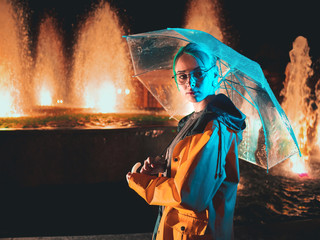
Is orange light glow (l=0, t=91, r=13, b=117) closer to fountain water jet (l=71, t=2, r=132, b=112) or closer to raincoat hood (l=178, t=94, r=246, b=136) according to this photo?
fountain water jet (l=71, t=2, r=132, b=112)

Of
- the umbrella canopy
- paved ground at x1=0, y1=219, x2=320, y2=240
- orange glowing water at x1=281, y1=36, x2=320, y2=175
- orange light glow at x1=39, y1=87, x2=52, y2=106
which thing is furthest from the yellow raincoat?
orange light glow at x1=39, y1=87, x2=52, y2=106

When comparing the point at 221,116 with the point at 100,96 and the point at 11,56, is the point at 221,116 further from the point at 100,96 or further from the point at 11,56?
the point at 100,96

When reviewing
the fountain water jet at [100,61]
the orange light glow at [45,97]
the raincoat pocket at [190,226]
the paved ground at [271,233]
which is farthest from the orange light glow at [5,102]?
the raincoat pocket at [190,226]

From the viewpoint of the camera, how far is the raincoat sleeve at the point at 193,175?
115cm

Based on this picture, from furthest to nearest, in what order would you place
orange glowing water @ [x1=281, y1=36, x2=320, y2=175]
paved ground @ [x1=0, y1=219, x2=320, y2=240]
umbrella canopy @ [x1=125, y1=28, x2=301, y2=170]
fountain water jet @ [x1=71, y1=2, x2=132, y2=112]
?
fountain water jet @ [x1=71, y1=2, x2=132, y2=112], orange glowing water @ [x1=281, y1=36, x2=320, y2=175], paved ground @ [x1=0, y1=219, x2=320, y2=240], umbrella canopy @ [x1=125, y1=28, x2=301, y2=170]

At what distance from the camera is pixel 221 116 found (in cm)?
131

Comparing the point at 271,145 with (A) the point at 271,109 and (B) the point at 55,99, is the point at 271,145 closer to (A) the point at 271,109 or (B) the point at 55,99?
(A) the point at 271,109

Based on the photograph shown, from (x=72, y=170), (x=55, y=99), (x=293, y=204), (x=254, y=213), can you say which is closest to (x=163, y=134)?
(x=72, y=170)

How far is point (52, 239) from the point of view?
2967 mm

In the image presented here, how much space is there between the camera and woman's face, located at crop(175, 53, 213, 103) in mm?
1436

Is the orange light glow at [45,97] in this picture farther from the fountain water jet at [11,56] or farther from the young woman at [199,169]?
the young woman at [199,169]

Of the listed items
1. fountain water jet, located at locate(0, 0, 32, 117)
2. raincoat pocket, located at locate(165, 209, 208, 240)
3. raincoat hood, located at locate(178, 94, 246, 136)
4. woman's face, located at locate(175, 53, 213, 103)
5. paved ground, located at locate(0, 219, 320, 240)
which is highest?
fountain water jet, located at locate(0, 0, 32, 117)

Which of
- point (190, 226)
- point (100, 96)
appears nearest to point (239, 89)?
point (190, 226)

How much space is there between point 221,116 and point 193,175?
0.35 meters
